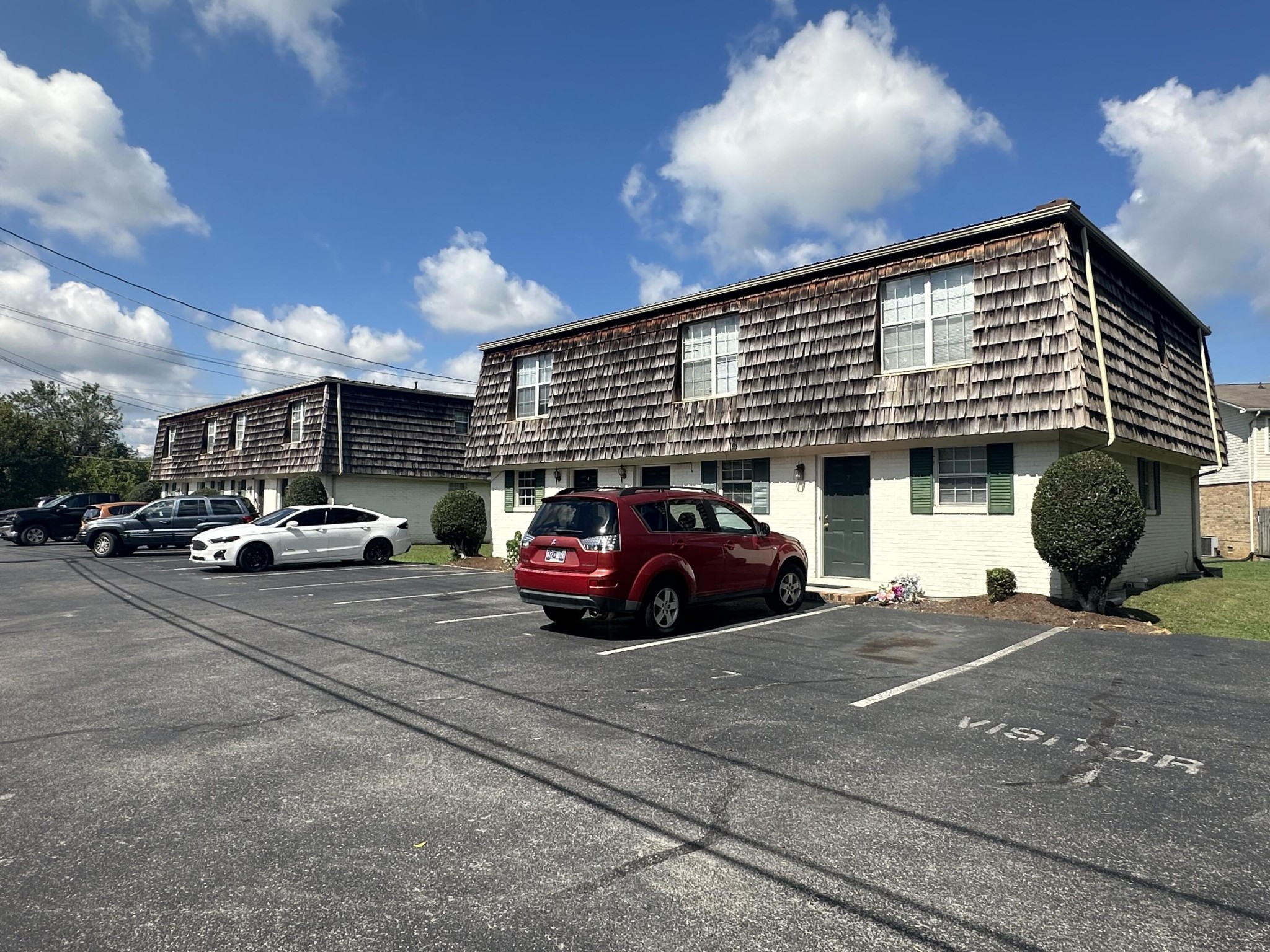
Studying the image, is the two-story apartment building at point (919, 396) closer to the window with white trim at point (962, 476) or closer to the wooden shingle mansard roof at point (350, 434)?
the window with white trim at point (962, 476)

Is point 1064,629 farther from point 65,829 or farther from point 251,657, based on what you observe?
point 65,829

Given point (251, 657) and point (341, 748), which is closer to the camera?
point (341, 748)

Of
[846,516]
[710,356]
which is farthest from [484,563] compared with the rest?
[846,516]

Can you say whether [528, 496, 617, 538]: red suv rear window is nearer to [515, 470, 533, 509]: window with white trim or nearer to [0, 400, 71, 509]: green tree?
[515, 470, 533, 509]: window with white trim

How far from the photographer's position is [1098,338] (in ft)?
40.2

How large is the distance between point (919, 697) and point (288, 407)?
29.8 metres

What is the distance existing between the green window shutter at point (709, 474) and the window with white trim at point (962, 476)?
479 cm

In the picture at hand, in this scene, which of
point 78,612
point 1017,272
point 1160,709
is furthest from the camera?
point 1017,272

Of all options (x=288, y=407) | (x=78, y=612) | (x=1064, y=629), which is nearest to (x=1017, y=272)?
(x=1064, y=629)

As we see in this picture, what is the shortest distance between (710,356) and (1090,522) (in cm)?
827

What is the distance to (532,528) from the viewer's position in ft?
32.9

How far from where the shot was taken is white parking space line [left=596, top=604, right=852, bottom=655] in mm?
8656

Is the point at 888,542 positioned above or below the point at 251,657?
above

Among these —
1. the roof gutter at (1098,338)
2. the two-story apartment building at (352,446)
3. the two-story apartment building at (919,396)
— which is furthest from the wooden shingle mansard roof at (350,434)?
the roof gutter at (1098,338)
